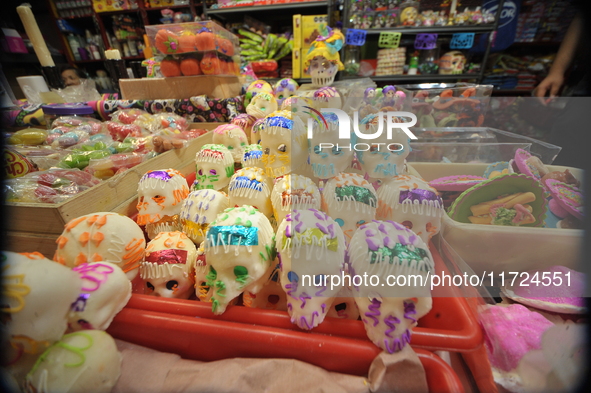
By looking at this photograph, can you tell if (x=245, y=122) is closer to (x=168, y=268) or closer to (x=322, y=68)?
(x=322, y=68)

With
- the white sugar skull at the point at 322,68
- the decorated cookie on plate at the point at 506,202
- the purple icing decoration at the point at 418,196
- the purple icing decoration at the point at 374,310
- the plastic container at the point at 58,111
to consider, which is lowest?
the purple icing decoration at the point at 374,310

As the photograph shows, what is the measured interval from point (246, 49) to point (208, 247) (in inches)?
108

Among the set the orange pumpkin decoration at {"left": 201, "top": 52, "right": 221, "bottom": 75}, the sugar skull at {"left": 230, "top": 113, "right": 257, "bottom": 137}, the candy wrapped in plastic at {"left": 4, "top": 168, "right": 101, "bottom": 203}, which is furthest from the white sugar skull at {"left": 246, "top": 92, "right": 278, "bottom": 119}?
the candy wrapped in plastic at {"left": 4, "top": 168, "right": 101, "bottom": 203}

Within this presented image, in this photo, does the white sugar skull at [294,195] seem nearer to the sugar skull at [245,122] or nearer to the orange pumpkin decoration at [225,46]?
the sugar skull at [245,122]

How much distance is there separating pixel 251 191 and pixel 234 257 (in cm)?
26

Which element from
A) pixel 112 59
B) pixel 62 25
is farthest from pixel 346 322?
pixel 62 25

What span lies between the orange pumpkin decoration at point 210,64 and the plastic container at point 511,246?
1632 mm

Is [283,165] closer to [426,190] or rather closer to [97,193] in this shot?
[426,190]

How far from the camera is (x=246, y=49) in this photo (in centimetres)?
264

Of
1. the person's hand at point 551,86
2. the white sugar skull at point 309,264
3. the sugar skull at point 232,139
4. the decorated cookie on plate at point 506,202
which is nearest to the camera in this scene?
the white sugar skull at point 309,264

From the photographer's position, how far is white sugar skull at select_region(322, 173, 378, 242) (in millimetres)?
611

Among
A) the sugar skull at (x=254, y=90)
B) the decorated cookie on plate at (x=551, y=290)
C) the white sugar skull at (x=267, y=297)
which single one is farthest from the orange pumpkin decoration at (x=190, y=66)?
the decorated cookie on plate at (x=551, y=290)

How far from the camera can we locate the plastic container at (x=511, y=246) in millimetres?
635

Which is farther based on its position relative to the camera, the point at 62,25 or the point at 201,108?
the point at 62,25
